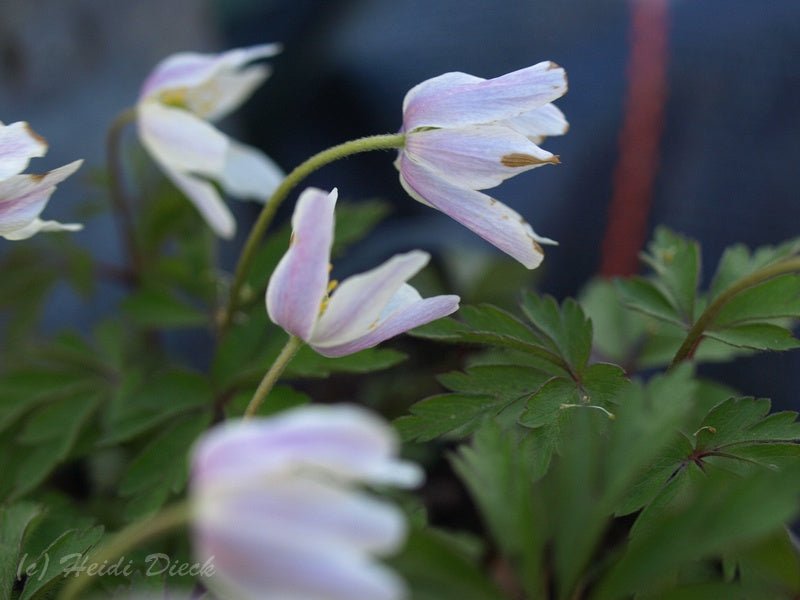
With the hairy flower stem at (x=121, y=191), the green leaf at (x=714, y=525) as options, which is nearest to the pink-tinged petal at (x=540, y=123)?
the green leaf at (x=714, y=525)

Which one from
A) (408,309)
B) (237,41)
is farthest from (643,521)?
(237,41)

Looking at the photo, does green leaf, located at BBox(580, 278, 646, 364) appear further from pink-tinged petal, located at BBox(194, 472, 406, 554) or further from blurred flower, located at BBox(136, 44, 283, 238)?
pink-tinged petal, located at BBox(194, 472, 406, 554)

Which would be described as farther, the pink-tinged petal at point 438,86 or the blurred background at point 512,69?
the blurred background at point 512,69

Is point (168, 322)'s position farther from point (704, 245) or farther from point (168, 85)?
point (704, 245)

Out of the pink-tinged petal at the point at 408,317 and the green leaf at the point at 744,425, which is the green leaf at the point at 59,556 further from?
the green leaf at the point at 744,425

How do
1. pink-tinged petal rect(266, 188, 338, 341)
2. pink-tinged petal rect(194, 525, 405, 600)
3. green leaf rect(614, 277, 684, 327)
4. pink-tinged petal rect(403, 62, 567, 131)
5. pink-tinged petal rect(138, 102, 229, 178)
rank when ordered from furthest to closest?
pink-tinged petal rect(138, 102, 229, 178) < green leaf rect(614, 277, 684, 327) < pink-tinged petal rect(403, 62, 567, 131) < pink-tinged petal rect(266, 188, 338, 341) < pink-tinged petal rect(194, 525, 405, 600)

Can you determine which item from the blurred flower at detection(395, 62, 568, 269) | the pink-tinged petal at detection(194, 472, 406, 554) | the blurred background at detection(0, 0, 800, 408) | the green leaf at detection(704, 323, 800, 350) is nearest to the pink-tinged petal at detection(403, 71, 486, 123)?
the blurred flower at detection(395, 62, 568, 269)

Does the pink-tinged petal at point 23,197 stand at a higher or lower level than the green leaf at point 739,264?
higher
